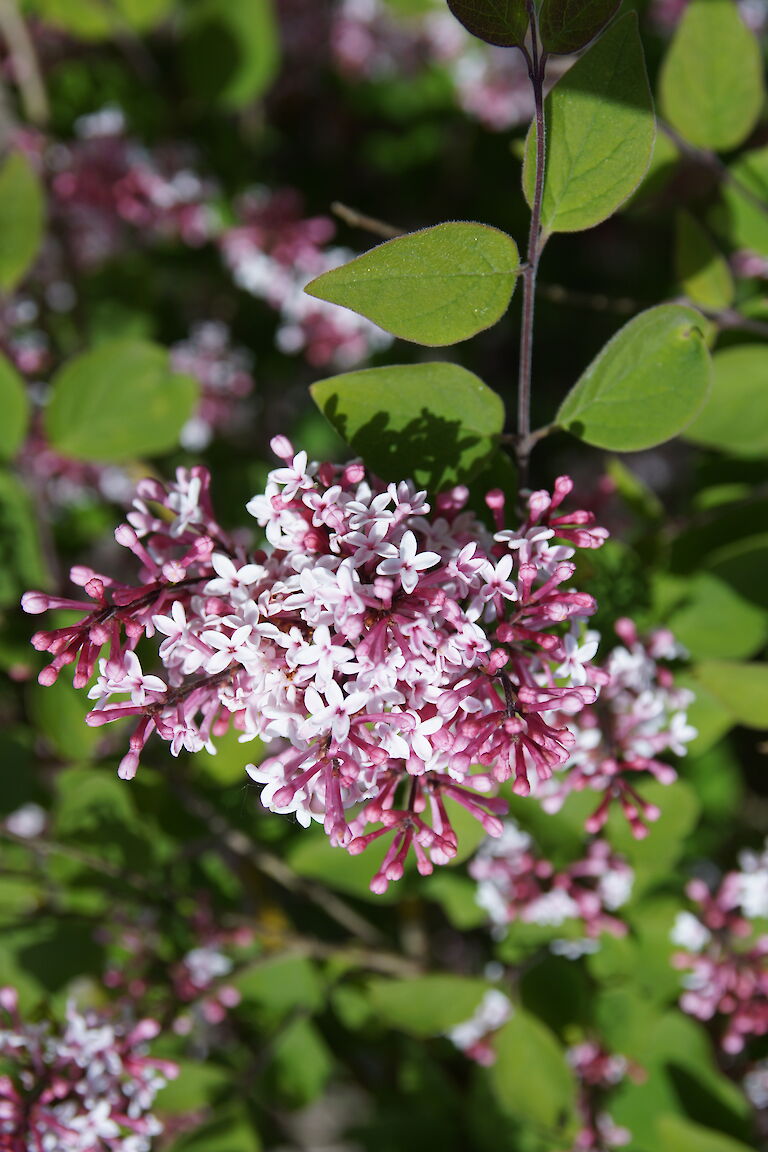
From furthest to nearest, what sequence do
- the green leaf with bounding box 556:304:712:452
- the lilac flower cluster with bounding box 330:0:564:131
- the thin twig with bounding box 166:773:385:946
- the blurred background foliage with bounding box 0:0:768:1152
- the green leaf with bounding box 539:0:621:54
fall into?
the lilac flower cluster with bounding box 330:0:564:131
the thin twig with bounding box 166:773:385:946
the blurred background foliage with bounding box 0:0:768:1152
the green leaf with bounding box 556:304:712:452
the green leaf with bounding box 539:0:621:54

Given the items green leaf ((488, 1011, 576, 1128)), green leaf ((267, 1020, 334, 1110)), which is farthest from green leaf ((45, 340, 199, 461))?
green leaf ((488, 1011, 576, 1128))

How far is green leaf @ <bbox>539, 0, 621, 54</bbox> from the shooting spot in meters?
1.19

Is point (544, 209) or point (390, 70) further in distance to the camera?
point (390, 70)

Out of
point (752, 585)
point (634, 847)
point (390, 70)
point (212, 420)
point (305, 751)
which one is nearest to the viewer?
point (305, 751)

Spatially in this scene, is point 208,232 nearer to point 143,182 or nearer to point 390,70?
point 143,182

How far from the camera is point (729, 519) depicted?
2.16m

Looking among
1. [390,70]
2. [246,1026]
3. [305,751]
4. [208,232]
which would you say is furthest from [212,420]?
[305,751]

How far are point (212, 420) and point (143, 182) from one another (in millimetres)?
914

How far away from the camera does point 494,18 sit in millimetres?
1217

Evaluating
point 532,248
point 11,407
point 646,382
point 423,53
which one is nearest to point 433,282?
point 532,248

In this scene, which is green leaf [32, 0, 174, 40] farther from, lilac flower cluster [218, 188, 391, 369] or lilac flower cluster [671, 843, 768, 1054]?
lilac flower cluster [671, 843, 768, 1054]

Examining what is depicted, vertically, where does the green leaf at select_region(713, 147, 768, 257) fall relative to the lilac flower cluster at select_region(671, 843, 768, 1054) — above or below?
above

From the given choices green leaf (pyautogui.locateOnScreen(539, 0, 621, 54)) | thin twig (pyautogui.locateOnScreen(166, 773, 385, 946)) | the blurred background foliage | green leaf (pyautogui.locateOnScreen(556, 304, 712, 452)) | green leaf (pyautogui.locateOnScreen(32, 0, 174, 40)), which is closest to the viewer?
green leaf (pyautogui.locateOnScreen(539, 0, 621, 54))

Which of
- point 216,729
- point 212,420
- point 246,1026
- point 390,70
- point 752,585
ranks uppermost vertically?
point 390,70
